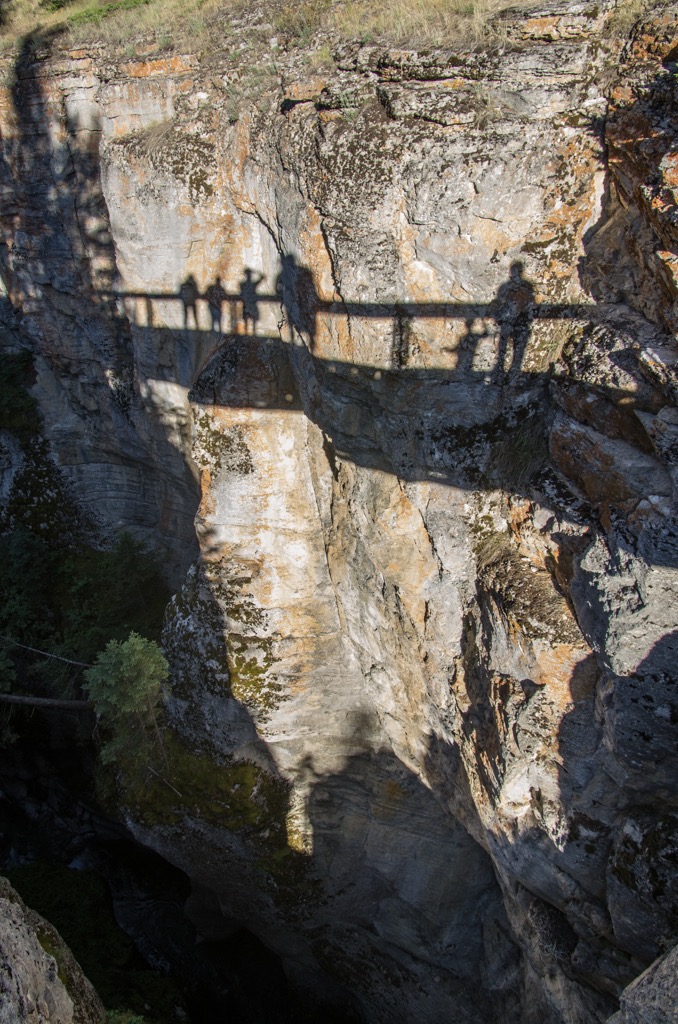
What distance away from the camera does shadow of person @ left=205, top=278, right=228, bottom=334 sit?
8180mm

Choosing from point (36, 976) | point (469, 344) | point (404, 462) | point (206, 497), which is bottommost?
point (36, 976)

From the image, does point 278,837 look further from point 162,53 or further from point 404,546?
point 162,53

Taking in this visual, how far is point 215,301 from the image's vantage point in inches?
327

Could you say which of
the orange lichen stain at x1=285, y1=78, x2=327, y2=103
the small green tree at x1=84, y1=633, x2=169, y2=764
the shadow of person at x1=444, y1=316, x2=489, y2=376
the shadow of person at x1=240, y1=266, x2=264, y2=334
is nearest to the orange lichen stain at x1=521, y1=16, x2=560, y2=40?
the orange lichen stain at x1=285, y1=78, x2=327, y2=103

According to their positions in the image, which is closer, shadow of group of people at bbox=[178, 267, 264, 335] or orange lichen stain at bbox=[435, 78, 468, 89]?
orange lichen stain at bbox=[435, 78, 468, 89]

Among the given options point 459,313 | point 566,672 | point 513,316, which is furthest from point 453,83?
point 566,672

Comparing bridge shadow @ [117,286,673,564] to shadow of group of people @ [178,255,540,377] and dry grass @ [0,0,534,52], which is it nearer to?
shadow of group of people @ [178,255,540,377]

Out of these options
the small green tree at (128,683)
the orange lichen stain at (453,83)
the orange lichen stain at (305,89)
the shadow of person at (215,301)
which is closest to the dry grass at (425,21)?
the orange lichen stain at (453,83)

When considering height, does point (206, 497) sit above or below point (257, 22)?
below

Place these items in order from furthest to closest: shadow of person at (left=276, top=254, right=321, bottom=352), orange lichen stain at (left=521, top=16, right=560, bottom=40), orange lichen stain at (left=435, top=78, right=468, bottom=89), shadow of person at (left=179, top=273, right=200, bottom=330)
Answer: shadow of person at (left=179, top=273, right=200, bottom=330), shadow of person at (left=276, top=254, right=321, bottom=352), orange lichen stain at (left=435, top=78, right=468, bottom=89), orange lichen stain at (left=521, top=16, right=560, bottom=40)

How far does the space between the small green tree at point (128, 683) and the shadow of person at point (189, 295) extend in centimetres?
450

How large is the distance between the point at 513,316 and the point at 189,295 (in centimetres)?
460

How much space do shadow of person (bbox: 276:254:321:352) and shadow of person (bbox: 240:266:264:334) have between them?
0.49 meters

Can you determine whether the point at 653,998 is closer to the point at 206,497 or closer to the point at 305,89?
the point at 206,497
